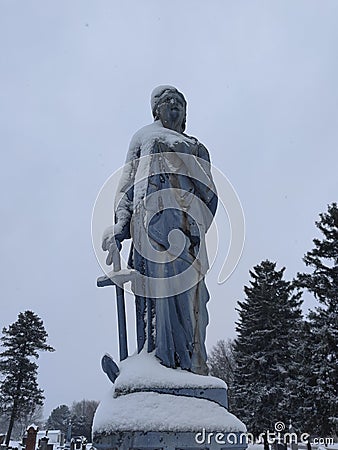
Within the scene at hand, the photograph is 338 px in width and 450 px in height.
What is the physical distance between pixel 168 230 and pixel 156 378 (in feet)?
4.41

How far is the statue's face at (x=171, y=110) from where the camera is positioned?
5.23 meters

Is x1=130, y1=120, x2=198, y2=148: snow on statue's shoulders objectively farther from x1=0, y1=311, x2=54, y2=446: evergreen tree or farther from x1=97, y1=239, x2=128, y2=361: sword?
x1=0, y1=311, x2=54, y2=446: evergreen tree

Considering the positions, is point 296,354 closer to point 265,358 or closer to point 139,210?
point 265,358

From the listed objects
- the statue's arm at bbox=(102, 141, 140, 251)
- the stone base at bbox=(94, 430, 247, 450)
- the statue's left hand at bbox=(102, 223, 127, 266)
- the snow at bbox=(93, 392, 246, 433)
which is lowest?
the stone base at bbox=(94, 430, 247, 450)

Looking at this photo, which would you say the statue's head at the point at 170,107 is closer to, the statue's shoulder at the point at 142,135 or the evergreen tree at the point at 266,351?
the statue's shoulder at the point at 142,135

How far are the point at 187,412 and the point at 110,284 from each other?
4.65ft

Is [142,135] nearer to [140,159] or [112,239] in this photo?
[140,159]

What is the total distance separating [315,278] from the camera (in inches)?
789

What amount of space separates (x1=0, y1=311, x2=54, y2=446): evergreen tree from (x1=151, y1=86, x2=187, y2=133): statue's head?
2853 centimetres

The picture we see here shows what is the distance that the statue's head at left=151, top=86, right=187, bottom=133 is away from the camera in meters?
5.23

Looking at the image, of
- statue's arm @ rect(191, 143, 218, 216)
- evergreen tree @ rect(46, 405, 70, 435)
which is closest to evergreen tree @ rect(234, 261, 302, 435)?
statue's arm @ rect(191, 143, 218, 216)

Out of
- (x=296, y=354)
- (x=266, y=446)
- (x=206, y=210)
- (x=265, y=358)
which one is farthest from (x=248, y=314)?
(x=206, y=210)

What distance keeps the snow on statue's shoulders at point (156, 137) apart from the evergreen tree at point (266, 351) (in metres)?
20.0

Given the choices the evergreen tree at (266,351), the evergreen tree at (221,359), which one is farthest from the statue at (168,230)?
the evergreen tree at (221,359)
